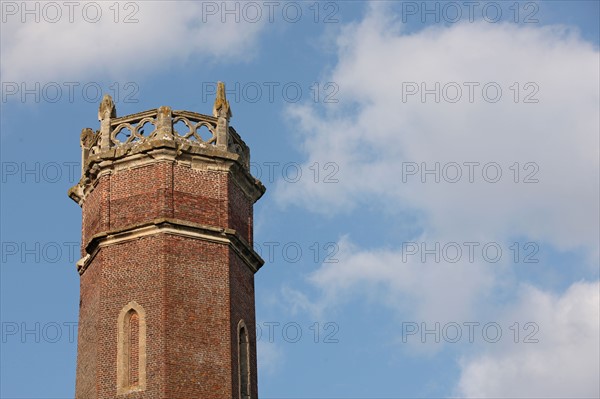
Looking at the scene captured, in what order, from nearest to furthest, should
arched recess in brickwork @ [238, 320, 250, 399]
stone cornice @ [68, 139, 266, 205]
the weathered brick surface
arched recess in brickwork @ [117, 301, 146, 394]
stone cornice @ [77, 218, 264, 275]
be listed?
arched recess in brickwork @ [117, 301, 146, 394] → the weathered brick surface → stone cornice @ [77, 218, 264, 275] → arched recess in brickwork @ [238, 320, 250, 399] → stone cornice @ [68, 139, 266, 205]

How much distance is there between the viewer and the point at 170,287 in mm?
29203

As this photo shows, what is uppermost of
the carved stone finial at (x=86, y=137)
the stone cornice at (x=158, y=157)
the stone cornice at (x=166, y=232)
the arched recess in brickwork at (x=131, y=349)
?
the carved stone finial at (x=86, y=137)

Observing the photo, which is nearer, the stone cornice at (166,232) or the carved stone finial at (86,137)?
the stone cornice at (166,232)

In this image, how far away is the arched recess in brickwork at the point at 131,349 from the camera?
93.5 feet

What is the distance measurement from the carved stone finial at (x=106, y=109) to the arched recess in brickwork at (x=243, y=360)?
20.1 feet

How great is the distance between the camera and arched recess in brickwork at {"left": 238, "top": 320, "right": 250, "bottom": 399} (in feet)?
98.5

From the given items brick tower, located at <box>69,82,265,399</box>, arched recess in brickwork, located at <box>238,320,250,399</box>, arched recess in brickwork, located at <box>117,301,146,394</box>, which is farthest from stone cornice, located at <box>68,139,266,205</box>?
arched recess in brickwork, located at <box>238,320,250,399</box>

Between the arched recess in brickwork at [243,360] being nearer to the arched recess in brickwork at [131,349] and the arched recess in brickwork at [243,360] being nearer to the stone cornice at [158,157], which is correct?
the arched recess in brickwork at [131,349]

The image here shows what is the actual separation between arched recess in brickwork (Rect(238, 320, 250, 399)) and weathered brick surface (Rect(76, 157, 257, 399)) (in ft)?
0.87

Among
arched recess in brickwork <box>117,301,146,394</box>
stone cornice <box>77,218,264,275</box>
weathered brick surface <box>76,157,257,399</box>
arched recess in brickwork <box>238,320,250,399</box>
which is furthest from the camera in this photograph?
arched recess in brickwork <box>238,320,250,399</box>

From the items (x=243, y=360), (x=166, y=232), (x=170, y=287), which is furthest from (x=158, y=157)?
(x=243, y=360)

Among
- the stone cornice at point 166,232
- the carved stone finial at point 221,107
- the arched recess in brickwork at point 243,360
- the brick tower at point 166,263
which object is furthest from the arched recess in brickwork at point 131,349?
the carved stone finial at point 221,107

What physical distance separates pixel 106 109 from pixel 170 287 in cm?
519

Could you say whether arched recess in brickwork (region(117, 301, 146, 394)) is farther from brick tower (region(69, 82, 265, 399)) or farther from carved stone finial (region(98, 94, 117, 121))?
carved stone finial (region(98, 94, 117, 121))
